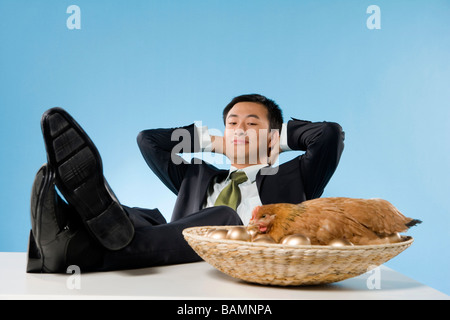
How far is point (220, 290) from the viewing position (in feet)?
2.48

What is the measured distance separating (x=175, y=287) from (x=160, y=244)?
0.21 metres

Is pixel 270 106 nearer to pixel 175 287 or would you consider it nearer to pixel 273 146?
pixel 273 146

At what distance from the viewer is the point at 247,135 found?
5.77 feet

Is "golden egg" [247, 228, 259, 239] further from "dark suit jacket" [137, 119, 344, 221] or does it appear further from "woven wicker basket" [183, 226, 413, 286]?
"dark suit jacket" [137, 119, 344, 221]

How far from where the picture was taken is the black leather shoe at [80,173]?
2.72 feet

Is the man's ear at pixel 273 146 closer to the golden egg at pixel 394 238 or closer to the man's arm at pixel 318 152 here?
the man's arm at pixel 318 152

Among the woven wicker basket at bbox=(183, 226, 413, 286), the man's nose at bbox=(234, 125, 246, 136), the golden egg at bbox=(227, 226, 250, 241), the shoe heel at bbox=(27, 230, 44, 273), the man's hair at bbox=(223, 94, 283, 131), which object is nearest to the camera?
the woven wicker basket at bbox=(183, 226, 413, 286)

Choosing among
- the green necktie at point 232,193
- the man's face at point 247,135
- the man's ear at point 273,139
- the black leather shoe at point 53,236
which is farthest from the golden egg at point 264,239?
the man's ear at point 273,139

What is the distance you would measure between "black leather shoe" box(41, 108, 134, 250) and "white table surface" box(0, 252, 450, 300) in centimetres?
10

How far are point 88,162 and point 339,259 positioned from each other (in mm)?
469

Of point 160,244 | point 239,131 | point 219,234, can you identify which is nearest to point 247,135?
point 239,131

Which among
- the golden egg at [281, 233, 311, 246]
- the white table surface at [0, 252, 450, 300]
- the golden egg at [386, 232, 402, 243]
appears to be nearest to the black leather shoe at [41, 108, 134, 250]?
the white table surface at [0, 252, 450, 300]

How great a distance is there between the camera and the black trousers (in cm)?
93
